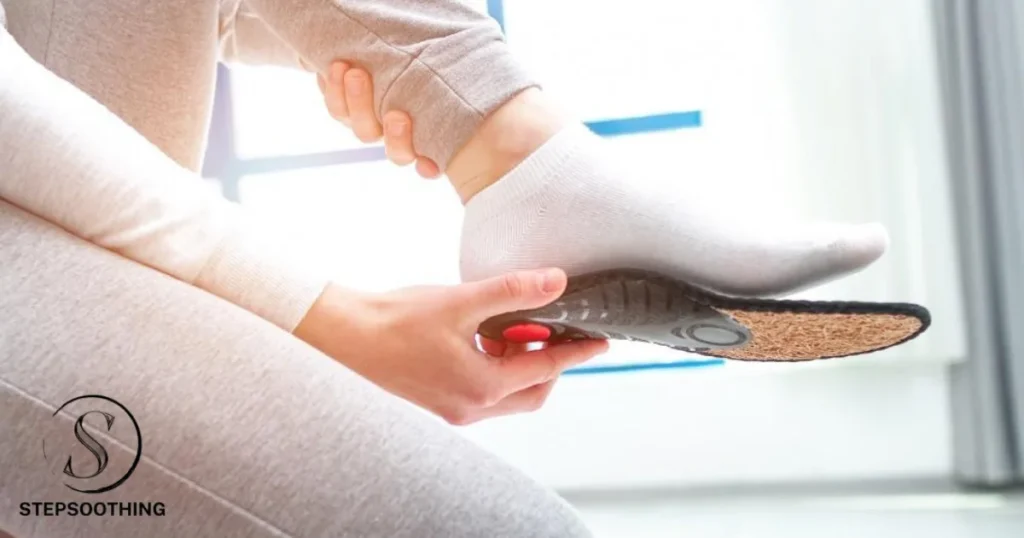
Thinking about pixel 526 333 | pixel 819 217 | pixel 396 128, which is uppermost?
pixel 396 128

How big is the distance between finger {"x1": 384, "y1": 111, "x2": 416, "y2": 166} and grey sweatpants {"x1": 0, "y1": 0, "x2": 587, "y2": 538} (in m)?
0.25

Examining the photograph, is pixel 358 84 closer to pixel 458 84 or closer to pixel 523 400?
pixel 458 84

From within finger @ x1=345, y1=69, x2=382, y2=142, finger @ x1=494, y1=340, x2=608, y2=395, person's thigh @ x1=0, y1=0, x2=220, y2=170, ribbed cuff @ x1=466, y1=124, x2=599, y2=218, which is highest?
person's thigh @ x1=0, y1=0, x2=220, y2=170

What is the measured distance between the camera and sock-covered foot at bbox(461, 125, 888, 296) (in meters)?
0.66

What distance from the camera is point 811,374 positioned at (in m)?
1.91

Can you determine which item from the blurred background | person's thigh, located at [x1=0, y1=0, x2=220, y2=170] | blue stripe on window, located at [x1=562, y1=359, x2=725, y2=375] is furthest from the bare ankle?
blue stripe on window, located at [x1=562, y1=359, x2=725, y2=375]

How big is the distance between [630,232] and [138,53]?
414mm

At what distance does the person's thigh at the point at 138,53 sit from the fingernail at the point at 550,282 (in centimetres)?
33

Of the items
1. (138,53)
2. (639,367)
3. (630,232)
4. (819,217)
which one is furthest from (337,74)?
(639,367)

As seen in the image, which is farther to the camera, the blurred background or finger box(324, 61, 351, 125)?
the blurred background

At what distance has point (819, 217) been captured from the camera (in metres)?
1.87

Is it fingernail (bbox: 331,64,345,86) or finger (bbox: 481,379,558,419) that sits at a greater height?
fingernail (bbox: 331,64,345,86)

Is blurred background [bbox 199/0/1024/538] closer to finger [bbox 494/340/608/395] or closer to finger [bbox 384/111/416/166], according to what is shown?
finger [bbox 494/340/608/395]

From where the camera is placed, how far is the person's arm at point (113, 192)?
20.7 inches
